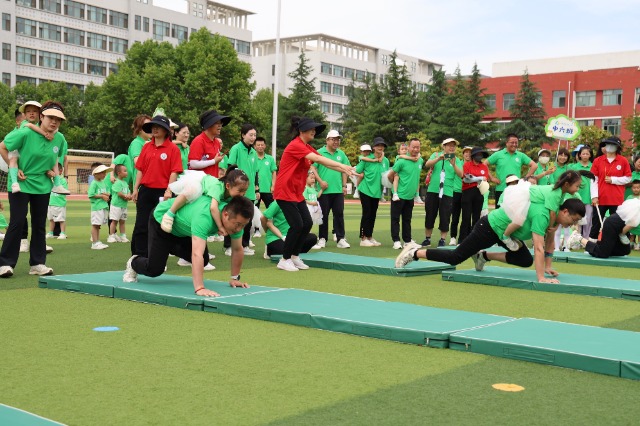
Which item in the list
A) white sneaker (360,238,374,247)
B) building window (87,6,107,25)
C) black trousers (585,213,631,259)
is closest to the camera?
black trousers (585,213,631,259)

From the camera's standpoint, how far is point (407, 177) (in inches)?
550

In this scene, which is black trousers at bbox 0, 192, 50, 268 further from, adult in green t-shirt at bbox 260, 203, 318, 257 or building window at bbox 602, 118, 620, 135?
building window at bbox 602, 118, 620, 135

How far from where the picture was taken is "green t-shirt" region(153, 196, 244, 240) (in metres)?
6.92

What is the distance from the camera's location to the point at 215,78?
51.4 metres

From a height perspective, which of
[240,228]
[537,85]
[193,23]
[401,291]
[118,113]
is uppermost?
[193,23]

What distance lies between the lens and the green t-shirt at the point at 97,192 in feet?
45.2

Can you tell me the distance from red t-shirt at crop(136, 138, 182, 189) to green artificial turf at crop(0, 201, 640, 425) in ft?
7.73

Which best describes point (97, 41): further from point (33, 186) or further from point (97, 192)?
point (33, 186)

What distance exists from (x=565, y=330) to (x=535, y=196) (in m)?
3.02

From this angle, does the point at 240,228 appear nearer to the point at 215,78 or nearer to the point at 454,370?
the point at 454,370

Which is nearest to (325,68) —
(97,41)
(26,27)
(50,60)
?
(97,41)

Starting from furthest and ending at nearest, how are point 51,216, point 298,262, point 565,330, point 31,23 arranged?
point 31,23
point 51,216
point 298,262
point 565,330

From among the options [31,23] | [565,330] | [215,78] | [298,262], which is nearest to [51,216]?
[298,262]

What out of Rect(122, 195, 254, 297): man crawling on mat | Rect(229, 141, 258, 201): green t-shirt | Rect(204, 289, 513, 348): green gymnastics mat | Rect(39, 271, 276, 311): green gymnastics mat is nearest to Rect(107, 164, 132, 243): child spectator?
Rect(229, 141, 258, 201): green t-shirt
